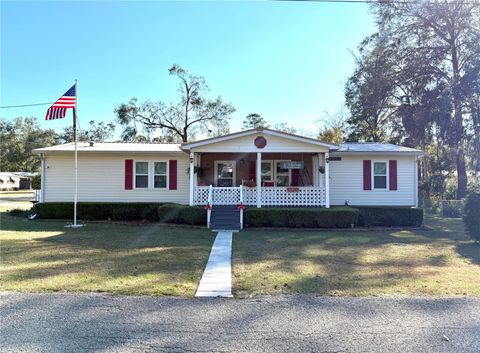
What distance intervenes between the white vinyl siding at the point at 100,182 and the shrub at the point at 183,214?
2481 mm

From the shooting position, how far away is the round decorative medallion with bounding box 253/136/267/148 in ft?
49.3

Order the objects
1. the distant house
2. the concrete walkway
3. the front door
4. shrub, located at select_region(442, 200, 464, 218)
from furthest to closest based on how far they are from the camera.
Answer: the distant house < shrub, located at select_region(442, 200, 464, 218) < the front door < the concrete walkway

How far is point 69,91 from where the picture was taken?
1359 cm

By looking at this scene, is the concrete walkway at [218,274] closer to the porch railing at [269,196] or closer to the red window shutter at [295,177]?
the porch railing at [269,196]

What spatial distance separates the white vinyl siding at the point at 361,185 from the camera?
1706cm

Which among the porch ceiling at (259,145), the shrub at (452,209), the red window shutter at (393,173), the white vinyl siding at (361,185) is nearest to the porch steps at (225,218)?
the porch ceiling at (259,145)

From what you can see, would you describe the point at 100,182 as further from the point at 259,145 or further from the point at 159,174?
the point at 259,145

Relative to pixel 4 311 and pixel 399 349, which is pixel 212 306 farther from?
pixel 4 311

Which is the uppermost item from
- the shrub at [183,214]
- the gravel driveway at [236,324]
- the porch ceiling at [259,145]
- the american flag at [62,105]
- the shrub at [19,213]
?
the american flag at [62,105]

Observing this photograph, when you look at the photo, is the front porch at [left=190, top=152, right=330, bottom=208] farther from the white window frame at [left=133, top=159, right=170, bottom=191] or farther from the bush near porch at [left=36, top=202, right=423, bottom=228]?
the white window frame at [left=133, top=159, right=170, bottom=191]

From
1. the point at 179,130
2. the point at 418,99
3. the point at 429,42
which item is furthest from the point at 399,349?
the point at 179,130

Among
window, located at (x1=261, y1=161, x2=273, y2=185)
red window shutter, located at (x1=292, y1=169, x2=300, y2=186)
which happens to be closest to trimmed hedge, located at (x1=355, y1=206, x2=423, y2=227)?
red window shutter, located at (x1=292, y1=169, x2=300, y2=186)

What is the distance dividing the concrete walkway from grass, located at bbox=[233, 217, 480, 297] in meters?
0.19

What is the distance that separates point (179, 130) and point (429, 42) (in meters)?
25.5
